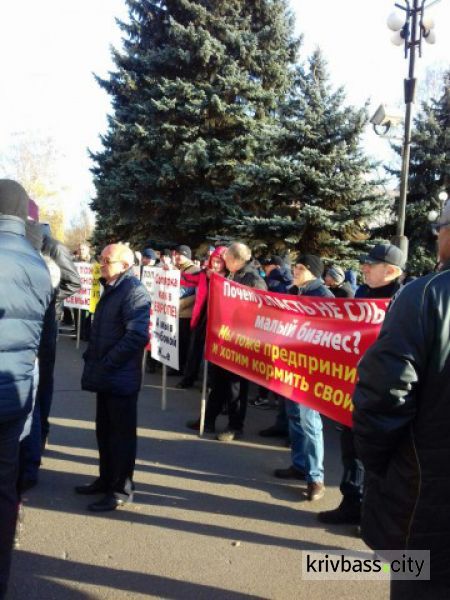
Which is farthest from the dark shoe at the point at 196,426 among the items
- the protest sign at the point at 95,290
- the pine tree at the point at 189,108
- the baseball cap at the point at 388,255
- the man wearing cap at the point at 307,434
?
the pine tree at the point at 189,108

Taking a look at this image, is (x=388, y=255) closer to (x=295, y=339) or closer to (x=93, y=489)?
(x=295, y=339)

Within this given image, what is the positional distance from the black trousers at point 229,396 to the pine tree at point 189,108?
39.9 ft

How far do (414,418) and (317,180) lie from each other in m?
13.7

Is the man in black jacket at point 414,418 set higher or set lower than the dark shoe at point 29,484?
higher

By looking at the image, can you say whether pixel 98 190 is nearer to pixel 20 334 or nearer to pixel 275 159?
pixel 275 159

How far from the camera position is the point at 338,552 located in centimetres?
371

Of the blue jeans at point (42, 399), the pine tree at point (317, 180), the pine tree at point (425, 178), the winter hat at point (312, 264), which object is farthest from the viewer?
the pine tree at point (425, 178)

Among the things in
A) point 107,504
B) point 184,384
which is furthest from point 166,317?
point 107,504

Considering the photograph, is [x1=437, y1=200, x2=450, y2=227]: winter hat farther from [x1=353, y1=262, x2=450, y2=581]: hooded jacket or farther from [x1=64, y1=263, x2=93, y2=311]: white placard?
[x1=64, y1=263, x2=93, y2=311]: white placard

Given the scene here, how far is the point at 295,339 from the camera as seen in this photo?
466cm

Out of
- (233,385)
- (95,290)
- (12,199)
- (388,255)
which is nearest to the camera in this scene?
(12,199)

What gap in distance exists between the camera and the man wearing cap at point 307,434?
449 centimetres

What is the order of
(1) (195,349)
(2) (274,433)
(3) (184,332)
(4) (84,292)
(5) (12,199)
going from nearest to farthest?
1. (5) (12,199)
2. (2) (274,433)
3. (1) (195,349)
4. (3) (184,332)
5. (4) (84,292)

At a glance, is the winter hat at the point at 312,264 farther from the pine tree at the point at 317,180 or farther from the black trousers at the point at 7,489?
the pine tree at the point at 317,180
